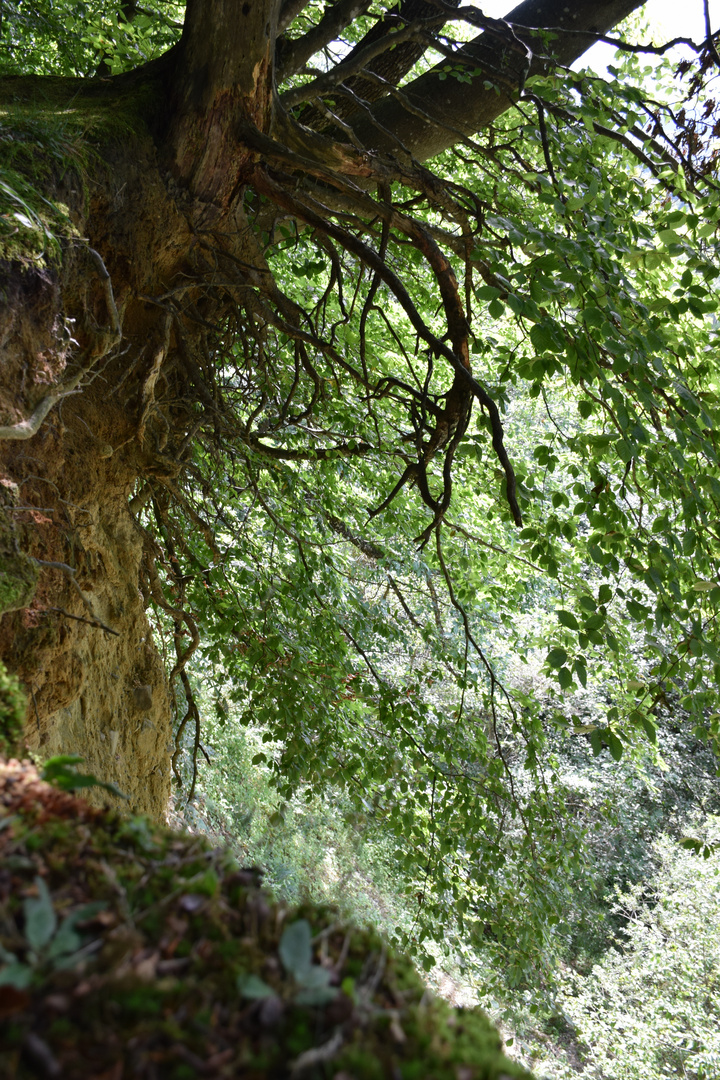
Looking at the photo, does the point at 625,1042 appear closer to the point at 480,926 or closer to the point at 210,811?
the point at 210,811

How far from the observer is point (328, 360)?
12.8 ft

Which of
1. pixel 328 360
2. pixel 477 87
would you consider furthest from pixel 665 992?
pixel 477 87

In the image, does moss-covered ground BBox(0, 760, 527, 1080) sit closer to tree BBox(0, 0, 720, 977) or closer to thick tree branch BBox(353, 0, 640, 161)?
tree BBox(0, 0, 720, 977)

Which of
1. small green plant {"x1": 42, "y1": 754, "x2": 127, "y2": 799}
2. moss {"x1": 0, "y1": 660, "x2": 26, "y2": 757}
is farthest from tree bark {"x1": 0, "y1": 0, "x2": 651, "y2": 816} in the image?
small green plant {"x1": 42, "y1": 754, "x2": 127, "y2": 799}

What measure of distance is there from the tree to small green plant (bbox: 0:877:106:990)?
39.9 inches

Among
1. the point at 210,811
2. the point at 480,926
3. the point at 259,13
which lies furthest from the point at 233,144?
the point at 210,811

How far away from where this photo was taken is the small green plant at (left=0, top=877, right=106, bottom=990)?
56cm

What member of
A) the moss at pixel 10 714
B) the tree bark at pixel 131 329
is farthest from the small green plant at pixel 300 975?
the tree bark at pixel 131 329

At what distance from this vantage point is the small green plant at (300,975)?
0.60 m

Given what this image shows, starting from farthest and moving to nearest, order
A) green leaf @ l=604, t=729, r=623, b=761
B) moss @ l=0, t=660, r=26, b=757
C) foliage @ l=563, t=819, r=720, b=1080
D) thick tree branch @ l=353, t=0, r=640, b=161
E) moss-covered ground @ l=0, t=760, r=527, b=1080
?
foliage @ l=563, t=819, r=720, b=1080 < thick tree branch @ l=353, t=0, r=640, b=161 < green leaf @ l=604, t=729, r=623, b=761 < moss @ l=0, t=660, r=26, b=757 < moss-covered ground @ l=0, t=760, r=527, b=1080

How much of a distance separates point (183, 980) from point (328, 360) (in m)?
3.55

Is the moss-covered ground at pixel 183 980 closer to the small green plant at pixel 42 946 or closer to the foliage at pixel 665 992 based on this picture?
the small green plant at pixel 42 946

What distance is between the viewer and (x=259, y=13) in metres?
2.24

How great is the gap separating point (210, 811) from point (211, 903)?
433 inches
